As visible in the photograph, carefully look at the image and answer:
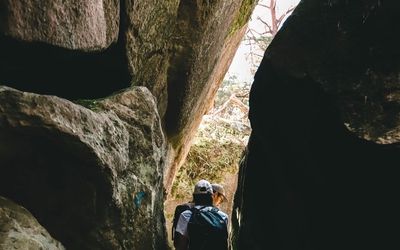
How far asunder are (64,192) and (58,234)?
36cm

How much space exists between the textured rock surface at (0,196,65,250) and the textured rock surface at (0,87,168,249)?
9.3 inches

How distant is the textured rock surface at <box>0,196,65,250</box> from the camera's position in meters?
1.93

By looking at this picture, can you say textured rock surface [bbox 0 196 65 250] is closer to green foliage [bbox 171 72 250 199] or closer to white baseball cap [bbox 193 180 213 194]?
white baseball cap [bbox 193 180 213 194]

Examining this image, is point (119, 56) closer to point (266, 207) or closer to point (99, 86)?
point (99, 86)

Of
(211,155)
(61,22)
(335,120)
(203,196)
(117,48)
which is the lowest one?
(203,196)

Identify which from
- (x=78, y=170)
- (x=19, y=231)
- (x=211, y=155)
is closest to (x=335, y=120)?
(x=78, y=170)

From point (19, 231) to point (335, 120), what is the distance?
9.52ft

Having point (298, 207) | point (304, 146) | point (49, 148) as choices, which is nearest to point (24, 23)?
point (49, 148)

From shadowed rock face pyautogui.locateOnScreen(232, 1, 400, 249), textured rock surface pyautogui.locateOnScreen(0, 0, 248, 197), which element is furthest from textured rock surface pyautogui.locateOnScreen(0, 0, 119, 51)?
shadowed rock face pyautogui.locateOnScreen(232, 1, 400, 249)

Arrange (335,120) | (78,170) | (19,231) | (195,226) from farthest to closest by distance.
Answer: (195,226), (335,120), (78,170), (19,231)

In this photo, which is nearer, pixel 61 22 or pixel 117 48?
pixel 61 22

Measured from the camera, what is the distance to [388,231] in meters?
3.10

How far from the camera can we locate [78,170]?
8.23 feet

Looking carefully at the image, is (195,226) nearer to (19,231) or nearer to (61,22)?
(19,231)
